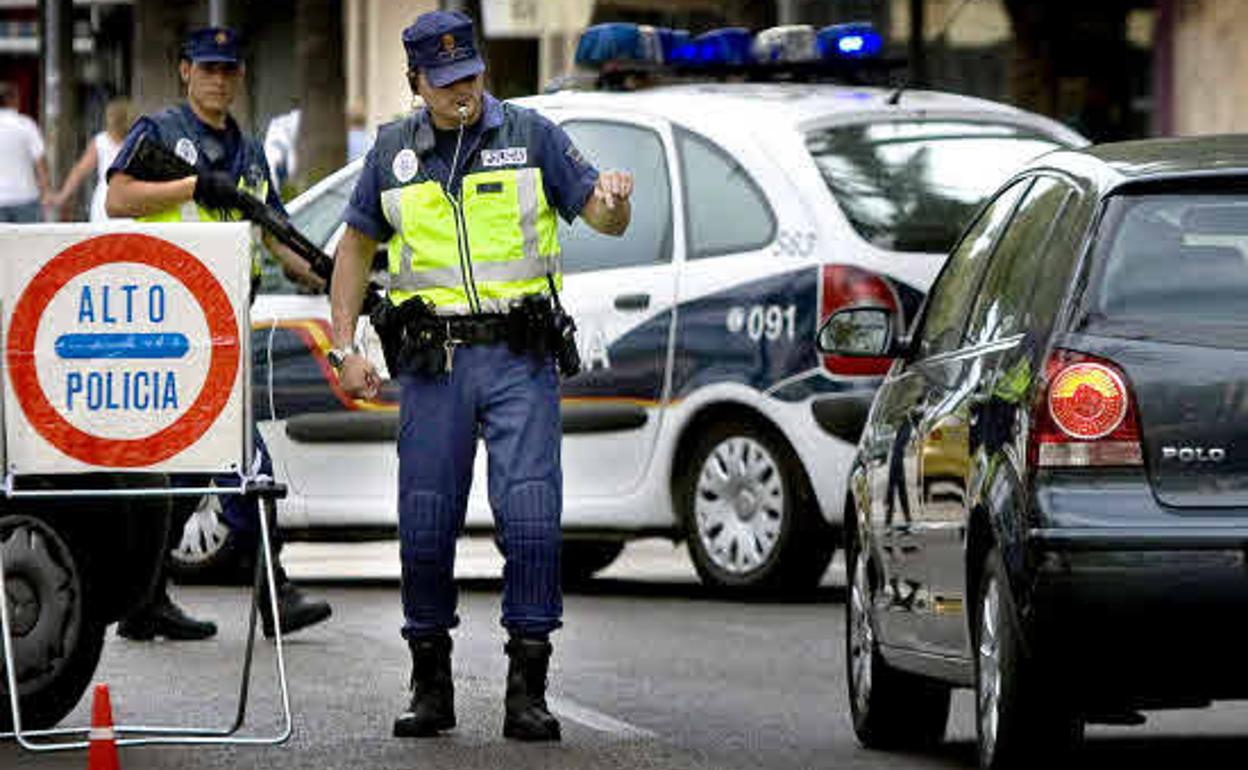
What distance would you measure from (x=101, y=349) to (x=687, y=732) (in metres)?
1.78

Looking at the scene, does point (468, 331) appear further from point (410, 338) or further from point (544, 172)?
point (544, 172)

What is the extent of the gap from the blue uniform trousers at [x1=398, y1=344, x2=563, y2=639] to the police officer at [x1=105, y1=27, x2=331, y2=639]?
7.26 ft

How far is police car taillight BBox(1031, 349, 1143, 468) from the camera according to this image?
7840 mm

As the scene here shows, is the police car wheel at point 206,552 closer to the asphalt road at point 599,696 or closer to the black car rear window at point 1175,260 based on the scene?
the asphalt road at point 599,696

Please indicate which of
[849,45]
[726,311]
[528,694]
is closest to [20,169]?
[849,45]

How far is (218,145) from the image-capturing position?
12.2 meters

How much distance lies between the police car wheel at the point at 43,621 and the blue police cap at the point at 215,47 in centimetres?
313

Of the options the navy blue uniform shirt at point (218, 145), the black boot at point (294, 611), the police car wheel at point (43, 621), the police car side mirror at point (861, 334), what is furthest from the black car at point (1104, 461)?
the navy blue uniform shirt at point (218, 145)

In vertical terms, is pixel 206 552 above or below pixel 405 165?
below

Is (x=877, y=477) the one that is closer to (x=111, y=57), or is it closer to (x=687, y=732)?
(x=687, y=732)

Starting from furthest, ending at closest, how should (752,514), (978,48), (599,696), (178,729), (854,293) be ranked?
(978,48)
(752,514)
(854,293)
(599,696)
(178,729)

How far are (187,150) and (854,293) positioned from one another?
257cm

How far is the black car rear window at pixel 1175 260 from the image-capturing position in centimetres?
797

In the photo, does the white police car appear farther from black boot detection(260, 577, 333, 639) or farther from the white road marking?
the white road marking
